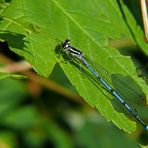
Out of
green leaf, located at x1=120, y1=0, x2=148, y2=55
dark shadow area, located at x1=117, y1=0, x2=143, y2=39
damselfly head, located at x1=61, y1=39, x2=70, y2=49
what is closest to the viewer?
damselfly head, located at x1=61, y1=39, x2=70, y2=49

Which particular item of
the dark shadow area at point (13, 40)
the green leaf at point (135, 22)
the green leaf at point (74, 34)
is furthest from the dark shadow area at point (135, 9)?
the dark shadow area at point (13, 40)

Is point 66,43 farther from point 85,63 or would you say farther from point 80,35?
point 85,63

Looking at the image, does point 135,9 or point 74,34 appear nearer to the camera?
point 74,34

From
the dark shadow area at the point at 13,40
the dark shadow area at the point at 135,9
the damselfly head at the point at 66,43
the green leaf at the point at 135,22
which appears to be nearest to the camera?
the dark shadow area at the point at 13,40

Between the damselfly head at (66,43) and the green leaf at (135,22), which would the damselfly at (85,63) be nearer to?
the damselfly head at (66,43)

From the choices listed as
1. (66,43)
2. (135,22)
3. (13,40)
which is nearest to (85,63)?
(66,43)

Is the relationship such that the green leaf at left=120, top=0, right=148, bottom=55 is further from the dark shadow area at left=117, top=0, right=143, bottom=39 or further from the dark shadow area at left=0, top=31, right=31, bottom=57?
the dark shadow area at left=0, top=31, right=31, bottom=57

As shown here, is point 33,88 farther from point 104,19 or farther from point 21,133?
point 104,19

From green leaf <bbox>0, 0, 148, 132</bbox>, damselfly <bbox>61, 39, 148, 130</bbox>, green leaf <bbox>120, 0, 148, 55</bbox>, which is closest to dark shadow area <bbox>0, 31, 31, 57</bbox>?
green leaf <bbox>0, 0, 148, 132</bbox>
